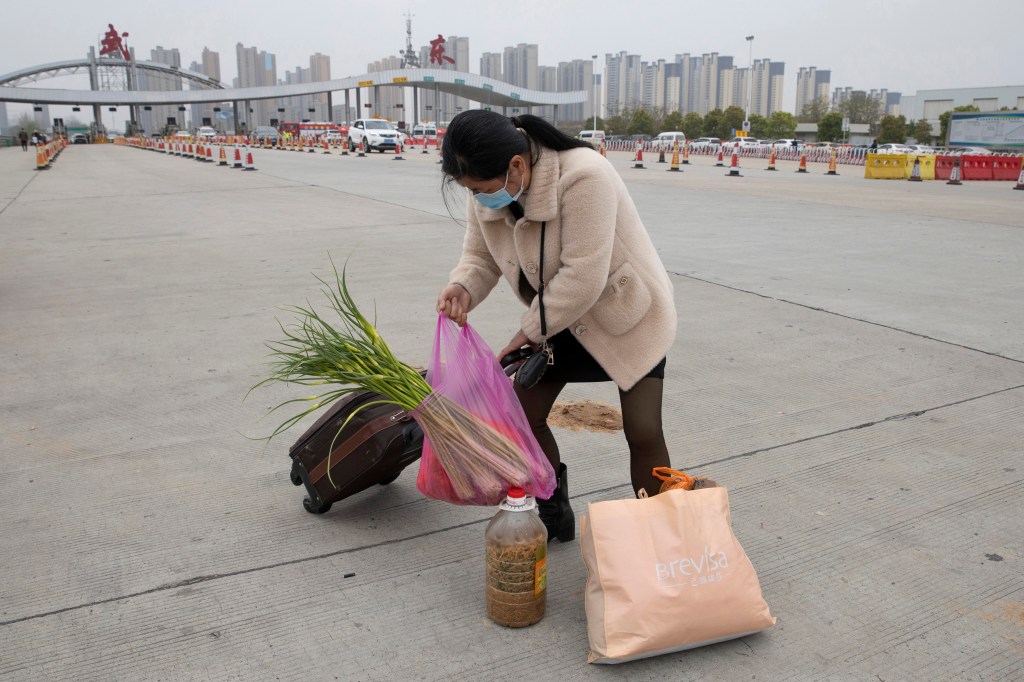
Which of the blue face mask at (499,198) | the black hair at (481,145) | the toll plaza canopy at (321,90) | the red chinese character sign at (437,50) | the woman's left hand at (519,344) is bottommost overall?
the woman's left hand at (519,344)

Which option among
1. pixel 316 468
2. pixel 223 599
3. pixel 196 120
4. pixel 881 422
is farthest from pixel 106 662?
pixel 196 120

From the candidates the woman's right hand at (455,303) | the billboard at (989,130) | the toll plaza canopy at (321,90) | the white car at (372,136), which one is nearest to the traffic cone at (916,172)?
the woman's right hand at (455,303)

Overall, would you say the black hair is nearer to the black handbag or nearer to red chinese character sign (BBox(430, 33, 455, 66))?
the black handbag

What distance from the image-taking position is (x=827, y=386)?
14.4 feet

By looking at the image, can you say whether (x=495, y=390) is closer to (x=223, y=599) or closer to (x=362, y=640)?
(x=362, y=640)

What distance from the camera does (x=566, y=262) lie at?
7.42 ft

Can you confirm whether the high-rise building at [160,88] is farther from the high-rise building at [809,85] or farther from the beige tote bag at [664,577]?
the high-rise building at [809,85]

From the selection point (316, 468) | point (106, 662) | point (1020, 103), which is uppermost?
point (1020, 103)

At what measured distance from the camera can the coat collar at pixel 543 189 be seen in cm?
223

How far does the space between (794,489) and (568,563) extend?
1.06 meters

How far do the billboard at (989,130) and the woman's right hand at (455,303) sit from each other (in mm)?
49397

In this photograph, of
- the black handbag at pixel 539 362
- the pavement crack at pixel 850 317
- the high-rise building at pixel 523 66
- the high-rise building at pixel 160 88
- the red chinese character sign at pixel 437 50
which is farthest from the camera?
the high-rise building at pixel 523 66

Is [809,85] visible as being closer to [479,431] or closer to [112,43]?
[112,43]

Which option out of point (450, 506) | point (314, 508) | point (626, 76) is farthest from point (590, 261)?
point (626, 76)
